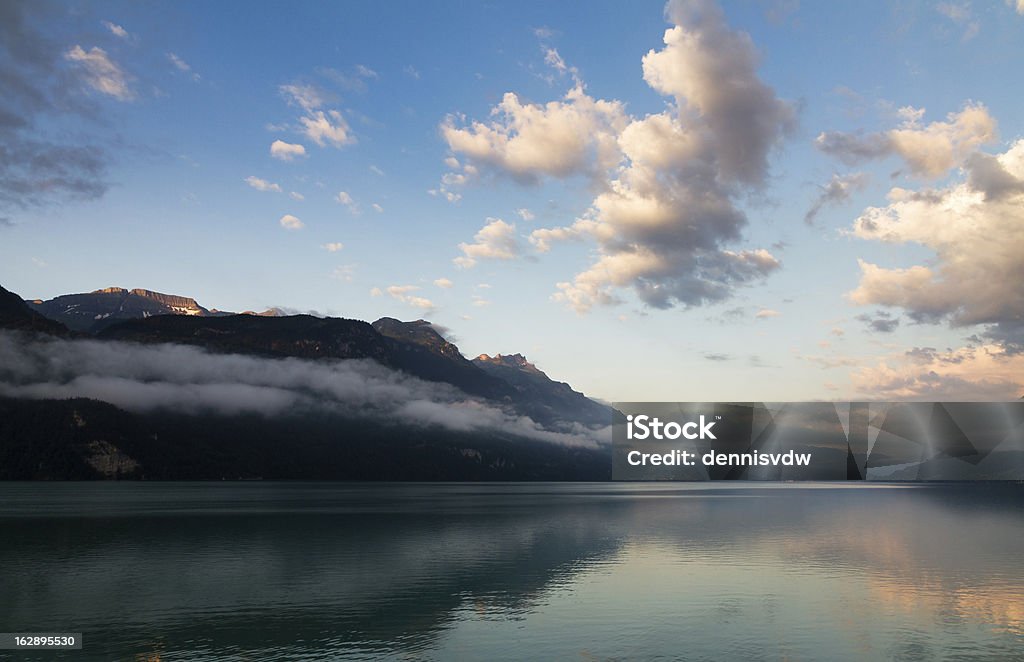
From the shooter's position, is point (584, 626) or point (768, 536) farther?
point (768, 536)

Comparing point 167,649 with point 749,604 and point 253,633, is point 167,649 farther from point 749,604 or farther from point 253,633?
point 749,604

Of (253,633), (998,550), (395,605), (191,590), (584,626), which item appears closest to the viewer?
(253,633)

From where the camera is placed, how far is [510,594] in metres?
71.1

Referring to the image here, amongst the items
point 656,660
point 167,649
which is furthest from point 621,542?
point 167,649

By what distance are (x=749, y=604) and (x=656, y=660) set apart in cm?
2458

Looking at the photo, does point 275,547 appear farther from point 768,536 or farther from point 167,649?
point 768,536

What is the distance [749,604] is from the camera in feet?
220

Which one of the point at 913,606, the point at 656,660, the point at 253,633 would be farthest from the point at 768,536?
the point at 253,633

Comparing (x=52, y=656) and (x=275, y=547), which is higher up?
(x=52, y=656)

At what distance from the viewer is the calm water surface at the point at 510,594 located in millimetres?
50594

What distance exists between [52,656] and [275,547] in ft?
215

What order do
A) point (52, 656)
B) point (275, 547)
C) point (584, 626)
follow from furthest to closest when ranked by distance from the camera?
point (275, 547) → point (584, 626) → point (52, 656)

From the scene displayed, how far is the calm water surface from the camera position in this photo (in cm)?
5059

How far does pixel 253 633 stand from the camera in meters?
53.1
